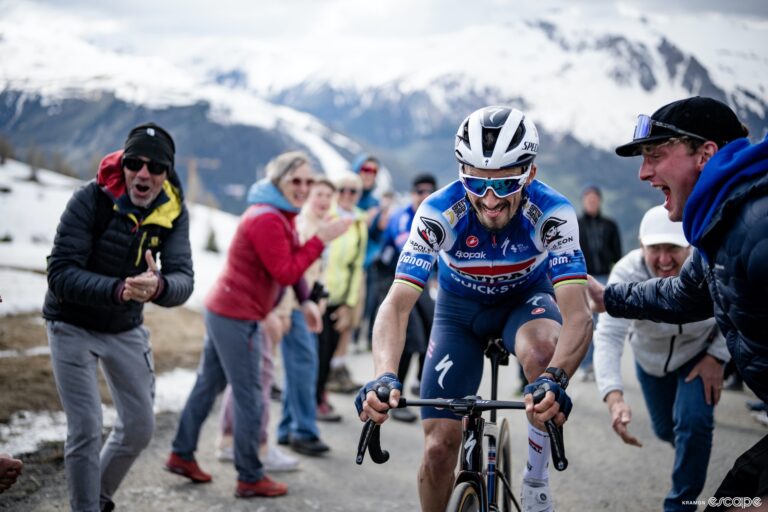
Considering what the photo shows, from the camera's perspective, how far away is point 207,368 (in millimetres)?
5676

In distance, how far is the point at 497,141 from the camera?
3502 millimetres

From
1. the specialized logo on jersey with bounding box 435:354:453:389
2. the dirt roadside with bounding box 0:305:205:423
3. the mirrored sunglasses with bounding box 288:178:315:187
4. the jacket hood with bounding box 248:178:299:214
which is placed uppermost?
the mirrored sunglasses with bounding box 288:178:315:187

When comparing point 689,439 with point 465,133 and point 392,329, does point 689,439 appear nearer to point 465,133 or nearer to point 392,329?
point 392,329

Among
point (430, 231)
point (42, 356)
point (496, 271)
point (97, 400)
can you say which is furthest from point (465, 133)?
point (42, 356)

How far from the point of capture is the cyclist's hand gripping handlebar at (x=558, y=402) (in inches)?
101

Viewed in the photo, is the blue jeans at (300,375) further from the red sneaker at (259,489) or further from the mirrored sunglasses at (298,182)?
the mirrored sunglasses at (298,182)

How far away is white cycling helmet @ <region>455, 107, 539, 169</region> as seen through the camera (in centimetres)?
347

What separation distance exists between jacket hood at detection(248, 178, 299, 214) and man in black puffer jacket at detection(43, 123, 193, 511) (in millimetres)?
1075

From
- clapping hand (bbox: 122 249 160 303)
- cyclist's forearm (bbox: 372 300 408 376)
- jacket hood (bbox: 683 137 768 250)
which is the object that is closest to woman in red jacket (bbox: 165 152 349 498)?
Answer: clapping hand (bbox: 122 249 160 303)

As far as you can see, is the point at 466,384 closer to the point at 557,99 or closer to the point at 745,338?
the point at 745,338

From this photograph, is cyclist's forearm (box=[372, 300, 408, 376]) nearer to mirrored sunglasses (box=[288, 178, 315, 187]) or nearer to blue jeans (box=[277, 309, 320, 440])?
mirrored sunglasses (box=[288, 178, 315, 187])

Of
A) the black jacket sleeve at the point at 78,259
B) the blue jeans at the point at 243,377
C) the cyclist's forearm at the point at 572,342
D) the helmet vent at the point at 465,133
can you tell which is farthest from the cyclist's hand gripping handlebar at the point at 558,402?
the blue jeans at the point at 243,377

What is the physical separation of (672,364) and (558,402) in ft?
7.97

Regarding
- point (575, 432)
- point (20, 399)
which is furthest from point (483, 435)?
point (20, 399)
